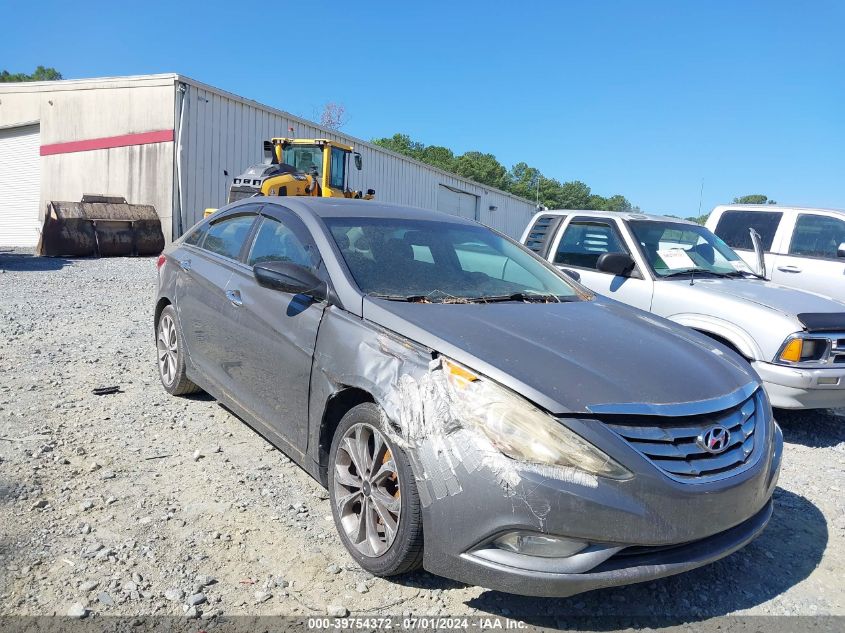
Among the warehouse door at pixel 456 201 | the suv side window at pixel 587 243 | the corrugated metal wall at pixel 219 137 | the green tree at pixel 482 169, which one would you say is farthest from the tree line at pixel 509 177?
the suv side window at pixel 587 243

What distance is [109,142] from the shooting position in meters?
19.9

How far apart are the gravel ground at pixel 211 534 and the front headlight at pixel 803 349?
0.69 m

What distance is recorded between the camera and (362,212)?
4.01 metres

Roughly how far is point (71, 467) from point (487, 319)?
2589mm

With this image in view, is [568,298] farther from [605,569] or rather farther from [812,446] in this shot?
[812,446]

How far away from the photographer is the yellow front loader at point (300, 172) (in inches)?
600

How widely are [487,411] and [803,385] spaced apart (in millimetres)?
3371

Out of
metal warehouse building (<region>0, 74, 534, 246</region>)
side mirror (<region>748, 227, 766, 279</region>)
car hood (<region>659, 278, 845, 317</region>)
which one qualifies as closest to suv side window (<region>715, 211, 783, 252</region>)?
side mirror (<region>748, 227, 766, 279</region>)

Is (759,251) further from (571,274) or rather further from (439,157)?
(439,157)

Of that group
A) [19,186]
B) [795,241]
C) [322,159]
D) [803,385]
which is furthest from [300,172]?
[19,186]

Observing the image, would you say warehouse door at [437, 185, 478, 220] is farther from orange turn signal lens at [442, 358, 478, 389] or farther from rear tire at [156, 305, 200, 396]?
orange turn signal lens at [442, 358, 478, 389]

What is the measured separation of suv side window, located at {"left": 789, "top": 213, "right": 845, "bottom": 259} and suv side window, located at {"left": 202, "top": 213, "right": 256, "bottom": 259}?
6.73 meters

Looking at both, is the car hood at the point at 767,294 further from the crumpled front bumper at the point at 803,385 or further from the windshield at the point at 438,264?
the windshield at the point at 438,264

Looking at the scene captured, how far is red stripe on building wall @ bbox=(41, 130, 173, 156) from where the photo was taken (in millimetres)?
18375
